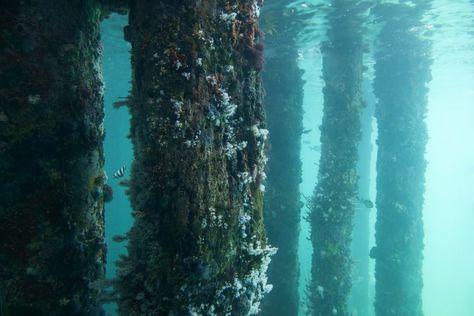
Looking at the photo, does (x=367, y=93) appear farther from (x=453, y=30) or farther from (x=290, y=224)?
(x=290, y=224)

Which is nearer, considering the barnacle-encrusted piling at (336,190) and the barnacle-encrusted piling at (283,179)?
the barnacle-encrusted piling at (283,179)

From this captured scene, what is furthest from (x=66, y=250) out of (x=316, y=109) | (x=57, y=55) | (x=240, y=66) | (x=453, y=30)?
(x=316, y=109)

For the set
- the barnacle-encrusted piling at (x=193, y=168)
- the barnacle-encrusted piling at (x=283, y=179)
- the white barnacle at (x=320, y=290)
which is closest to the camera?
the barnacle-encrusted piling at (x=193, y=168)

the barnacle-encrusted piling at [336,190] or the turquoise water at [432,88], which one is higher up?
the turquoise water at [432,88]

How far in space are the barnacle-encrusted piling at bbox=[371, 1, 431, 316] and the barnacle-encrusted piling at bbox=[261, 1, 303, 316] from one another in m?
4.23

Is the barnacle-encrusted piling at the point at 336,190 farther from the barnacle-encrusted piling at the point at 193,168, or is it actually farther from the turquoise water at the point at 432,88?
the barnacle-encrusted piling at the point at 193,168

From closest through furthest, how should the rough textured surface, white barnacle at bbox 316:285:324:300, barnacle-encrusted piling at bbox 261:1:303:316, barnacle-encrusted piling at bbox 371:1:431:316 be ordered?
barnacle-encrusted piling at bbox 261:1:303:316, white barnacle at bbox 316:285:324:300, barnacle-encrusted piling at bbox 371:1:431:316, the rough textured surface

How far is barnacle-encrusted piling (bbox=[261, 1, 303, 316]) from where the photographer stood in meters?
12.9

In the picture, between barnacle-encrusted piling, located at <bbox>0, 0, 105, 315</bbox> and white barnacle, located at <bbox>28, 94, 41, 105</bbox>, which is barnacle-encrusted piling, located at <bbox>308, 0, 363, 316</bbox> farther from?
white barnacle, located at <bbox>28, 94, 41, 105</bbox>

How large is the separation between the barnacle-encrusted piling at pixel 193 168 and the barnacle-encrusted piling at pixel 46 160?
1.11 meters

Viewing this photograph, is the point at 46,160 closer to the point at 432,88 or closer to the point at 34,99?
the point at 34,99

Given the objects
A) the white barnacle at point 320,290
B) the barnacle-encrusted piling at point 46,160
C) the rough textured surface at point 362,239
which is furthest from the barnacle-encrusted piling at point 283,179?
the rough textured surface at point 362,239

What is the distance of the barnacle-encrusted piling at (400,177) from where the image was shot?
1473 cm

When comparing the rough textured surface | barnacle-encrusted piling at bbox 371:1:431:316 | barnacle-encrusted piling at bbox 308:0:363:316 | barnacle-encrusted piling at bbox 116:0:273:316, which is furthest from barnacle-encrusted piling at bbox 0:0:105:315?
the rough textured surface
